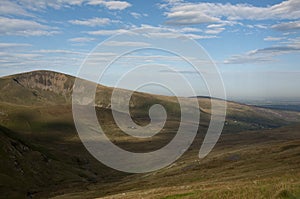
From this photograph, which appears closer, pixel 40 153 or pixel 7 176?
pixel 7 176

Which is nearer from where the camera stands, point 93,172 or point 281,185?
point 281,185

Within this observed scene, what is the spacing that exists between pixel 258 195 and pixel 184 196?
20.9 feet

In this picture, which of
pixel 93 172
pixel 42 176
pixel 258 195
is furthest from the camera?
pixel 93 172

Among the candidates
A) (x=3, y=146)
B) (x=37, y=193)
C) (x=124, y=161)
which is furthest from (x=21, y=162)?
(x=124, y=161)

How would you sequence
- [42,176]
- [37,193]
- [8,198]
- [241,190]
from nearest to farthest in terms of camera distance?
[241,190]
[8,198]
[37,193]
[42,176]

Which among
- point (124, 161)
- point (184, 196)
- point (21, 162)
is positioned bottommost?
point (124, 161)

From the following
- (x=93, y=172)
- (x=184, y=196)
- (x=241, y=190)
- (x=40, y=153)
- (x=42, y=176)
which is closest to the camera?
(x=241, y=190)

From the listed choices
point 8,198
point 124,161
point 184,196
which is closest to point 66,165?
point 124,161

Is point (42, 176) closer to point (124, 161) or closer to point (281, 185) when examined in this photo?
point (124, 161)

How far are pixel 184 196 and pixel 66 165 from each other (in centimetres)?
13891

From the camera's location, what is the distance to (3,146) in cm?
13575

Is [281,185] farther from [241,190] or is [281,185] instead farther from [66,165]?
[66,165]

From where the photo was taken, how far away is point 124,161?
193 meters

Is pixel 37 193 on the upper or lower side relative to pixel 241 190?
lower
